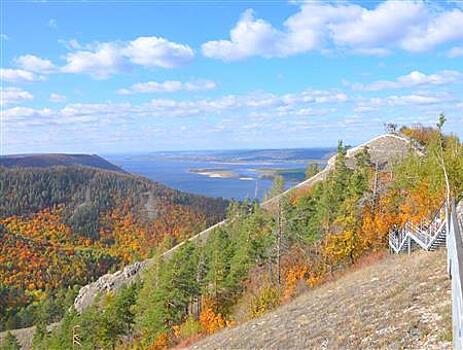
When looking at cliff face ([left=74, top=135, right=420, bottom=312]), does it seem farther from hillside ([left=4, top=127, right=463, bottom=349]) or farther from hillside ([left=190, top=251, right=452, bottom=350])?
hillside ([left=190, top=251, right=452, bottom=350])

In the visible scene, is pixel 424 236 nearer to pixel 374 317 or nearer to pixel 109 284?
pixel 374 317

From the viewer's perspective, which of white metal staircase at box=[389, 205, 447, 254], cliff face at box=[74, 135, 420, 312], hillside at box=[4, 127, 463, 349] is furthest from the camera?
cliff face at box=[74, 135, 420, 312]

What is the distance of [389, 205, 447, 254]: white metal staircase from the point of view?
2625 centimetres

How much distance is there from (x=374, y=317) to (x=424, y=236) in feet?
42.7

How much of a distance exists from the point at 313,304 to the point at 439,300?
11.6 meters

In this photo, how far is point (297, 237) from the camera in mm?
54719

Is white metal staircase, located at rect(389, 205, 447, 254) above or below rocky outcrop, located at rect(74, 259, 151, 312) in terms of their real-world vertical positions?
above

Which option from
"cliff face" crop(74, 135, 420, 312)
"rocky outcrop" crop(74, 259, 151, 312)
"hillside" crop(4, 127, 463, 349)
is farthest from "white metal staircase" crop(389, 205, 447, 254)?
"rocky outcrop" crop(74, 259, 151, 312)

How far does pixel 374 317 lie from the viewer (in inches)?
725

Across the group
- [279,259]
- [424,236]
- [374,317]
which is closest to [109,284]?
[279,259]

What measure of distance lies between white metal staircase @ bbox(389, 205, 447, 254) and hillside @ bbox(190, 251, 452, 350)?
0.76 meters

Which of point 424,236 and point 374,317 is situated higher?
point 424,236

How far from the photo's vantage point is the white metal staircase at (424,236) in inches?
1033

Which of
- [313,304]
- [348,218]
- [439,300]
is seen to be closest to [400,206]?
[348,218]
